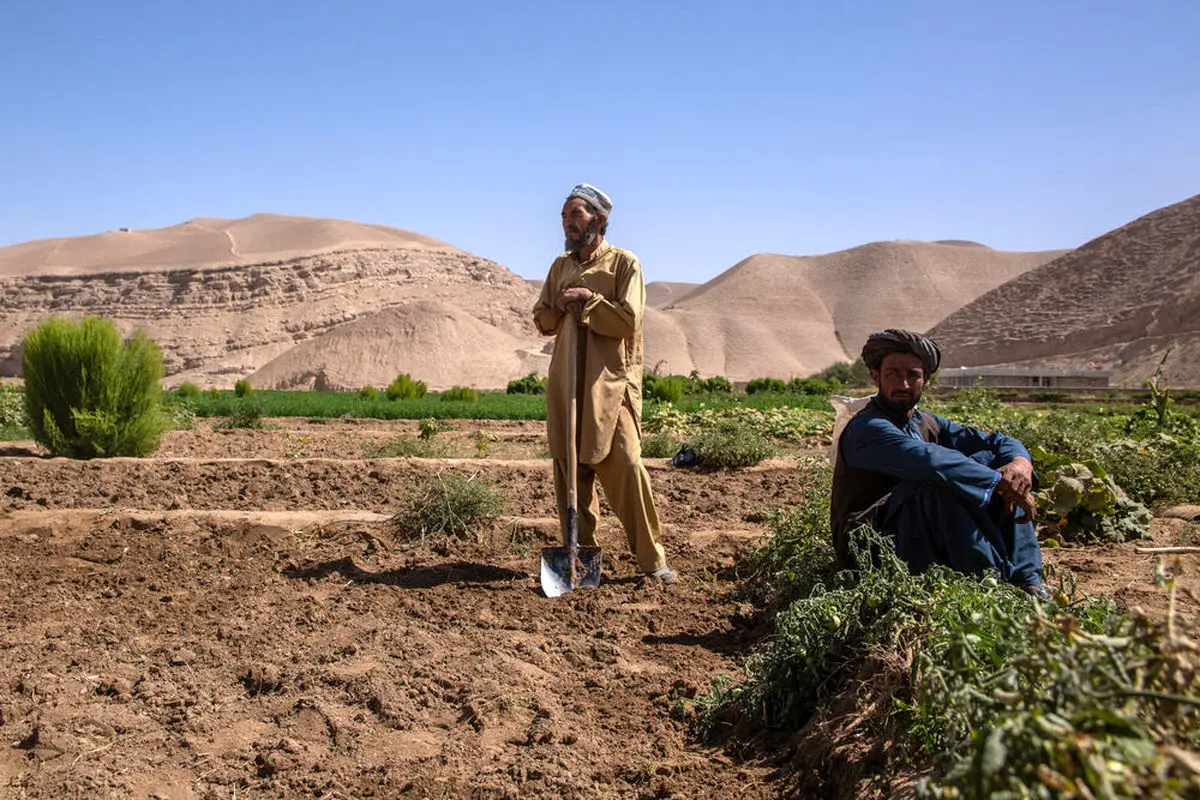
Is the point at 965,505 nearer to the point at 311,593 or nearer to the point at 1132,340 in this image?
the point at 311,593

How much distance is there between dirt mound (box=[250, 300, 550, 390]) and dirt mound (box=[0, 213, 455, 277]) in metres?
20.1

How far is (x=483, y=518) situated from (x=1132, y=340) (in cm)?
5660

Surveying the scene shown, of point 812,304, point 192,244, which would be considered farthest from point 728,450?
point 812,304

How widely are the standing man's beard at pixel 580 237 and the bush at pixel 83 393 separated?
18.2ft

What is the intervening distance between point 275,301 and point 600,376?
5867 cm

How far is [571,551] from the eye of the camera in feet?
15.2

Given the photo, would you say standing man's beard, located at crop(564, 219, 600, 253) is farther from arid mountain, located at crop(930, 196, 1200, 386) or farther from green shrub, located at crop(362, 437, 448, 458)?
arid mountain, located at crop(930, 196, 1200, 386)

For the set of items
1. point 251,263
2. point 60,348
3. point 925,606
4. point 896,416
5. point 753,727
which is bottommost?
point 753,727

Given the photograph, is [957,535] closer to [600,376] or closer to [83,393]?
[600,376]

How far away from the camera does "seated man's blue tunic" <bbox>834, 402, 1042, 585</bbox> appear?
320cm

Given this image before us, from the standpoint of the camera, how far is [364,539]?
5355mm

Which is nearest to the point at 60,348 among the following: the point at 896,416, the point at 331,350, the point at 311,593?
the point at 311,593

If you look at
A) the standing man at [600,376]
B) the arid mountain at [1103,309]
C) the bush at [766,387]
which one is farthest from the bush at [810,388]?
the arid mountain at [1103,309]

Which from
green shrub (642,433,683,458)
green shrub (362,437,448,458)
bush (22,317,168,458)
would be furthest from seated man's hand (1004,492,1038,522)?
bush (22,317,168,458)
